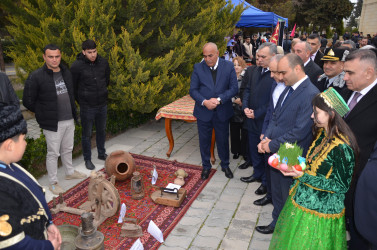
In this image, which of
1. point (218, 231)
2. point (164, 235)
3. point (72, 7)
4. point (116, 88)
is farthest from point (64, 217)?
point (72, 7)

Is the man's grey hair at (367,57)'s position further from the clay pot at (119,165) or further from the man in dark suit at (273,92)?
the clay pot at (119,165)

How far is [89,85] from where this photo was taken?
5.63 metres

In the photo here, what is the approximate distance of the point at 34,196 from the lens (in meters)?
1.98

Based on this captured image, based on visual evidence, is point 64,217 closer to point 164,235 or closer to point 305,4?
point 164,235

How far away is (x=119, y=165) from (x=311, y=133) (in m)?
3.47

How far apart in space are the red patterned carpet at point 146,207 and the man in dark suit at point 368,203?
2567 mm

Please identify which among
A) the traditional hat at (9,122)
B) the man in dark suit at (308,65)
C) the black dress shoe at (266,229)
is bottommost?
the black dress shoe at (266,229)

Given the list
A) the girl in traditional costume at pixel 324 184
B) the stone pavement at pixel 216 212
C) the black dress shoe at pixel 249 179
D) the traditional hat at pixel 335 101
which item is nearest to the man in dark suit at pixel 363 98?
the girl in traditional costume at pixel 324 184

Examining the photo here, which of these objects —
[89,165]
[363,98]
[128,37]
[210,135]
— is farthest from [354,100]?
[128,37]

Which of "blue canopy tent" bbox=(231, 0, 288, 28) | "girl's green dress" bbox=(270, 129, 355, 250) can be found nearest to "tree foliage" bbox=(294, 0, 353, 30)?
"blue canopy tent" bbox=(231, 0, 288, 28)

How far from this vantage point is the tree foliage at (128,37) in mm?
7129

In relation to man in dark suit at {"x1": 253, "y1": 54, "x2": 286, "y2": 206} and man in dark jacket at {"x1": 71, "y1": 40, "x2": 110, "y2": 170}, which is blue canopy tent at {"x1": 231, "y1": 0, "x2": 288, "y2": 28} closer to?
man in dark jacket at {"x1": 71, "y1": 40, "x2": 110, "y2": 170}

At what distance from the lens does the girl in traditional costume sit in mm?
2668

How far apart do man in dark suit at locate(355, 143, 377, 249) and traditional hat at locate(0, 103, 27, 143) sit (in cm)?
246
